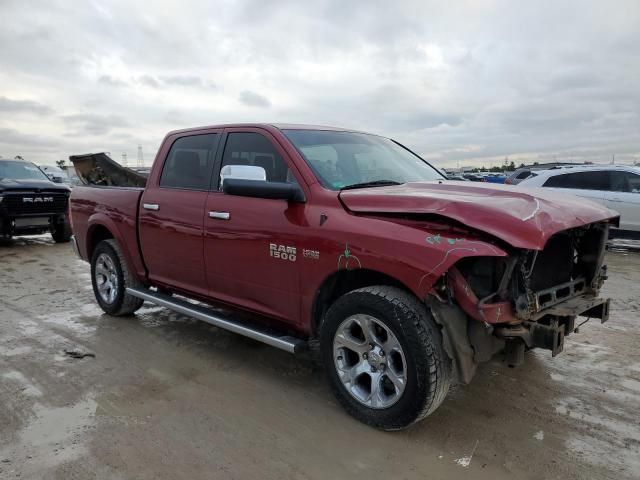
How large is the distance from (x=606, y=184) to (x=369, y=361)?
9.04m

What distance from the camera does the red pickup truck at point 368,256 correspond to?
283 cm

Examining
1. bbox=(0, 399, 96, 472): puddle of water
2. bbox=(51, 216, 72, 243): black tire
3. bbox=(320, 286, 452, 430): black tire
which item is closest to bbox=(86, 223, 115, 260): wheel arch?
bbox=(0, 399, 96, 472): puddle of water

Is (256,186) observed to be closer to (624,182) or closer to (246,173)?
(246,173)

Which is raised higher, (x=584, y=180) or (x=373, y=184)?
(x=373, y=184)

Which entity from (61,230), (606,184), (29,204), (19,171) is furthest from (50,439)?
(19,171)

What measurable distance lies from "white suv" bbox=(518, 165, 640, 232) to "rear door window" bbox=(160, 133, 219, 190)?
25.3 ft

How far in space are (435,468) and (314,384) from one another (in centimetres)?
127

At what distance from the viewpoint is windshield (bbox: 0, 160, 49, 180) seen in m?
11.6

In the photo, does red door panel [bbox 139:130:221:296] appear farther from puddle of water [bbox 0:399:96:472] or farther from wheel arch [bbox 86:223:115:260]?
puddle of water [bbox 0:399:96:472]

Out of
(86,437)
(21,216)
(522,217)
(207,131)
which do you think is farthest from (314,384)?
(21,216)

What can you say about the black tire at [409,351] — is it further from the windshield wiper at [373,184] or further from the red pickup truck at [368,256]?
the windshield wiper at [373,184]

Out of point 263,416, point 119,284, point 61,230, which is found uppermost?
point 119,284

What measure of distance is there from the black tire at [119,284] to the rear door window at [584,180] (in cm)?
860

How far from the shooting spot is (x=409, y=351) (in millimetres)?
2910
